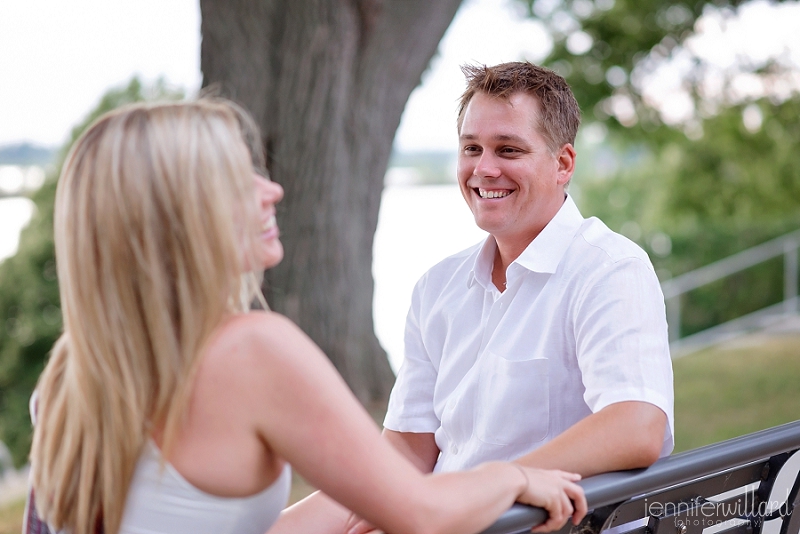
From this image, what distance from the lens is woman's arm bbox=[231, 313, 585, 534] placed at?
4.71 feet

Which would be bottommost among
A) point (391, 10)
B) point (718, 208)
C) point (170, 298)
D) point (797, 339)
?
point (797, 339)

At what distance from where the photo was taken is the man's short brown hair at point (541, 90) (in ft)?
8.05

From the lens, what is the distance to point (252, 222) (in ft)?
5.13

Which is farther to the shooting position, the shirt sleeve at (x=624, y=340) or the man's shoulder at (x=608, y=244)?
the man's shoulder at (x=608, y=244)

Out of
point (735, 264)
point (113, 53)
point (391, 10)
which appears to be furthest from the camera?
point (735, 264)

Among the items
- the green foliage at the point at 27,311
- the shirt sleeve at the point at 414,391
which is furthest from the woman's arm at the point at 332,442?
the green foliage at the point at 27,311

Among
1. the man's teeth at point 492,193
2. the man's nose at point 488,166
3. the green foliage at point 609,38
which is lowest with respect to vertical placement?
the man's teeth at point 492,193

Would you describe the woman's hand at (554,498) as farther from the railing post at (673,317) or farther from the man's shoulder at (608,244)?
the railing post at (673,317)

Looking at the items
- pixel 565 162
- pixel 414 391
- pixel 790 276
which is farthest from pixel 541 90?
pixel 790 276

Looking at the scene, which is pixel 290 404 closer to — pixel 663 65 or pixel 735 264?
pixel 663 65

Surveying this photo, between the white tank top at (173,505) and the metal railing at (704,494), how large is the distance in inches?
17.6

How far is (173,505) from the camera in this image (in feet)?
4.92

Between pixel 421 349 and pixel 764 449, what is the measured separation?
42.8 inches

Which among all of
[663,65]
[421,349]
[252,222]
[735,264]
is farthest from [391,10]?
[735,264]
